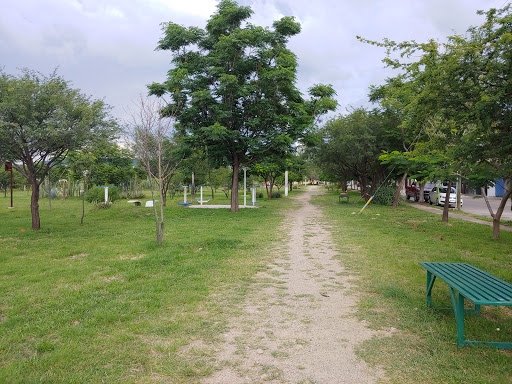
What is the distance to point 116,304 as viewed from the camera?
456 centimetres

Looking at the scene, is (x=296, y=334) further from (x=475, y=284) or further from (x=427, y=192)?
(x=427, y=192)

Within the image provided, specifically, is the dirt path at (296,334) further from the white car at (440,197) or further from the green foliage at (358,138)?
the white car at (440,197)

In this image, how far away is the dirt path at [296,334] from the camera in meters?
2.94

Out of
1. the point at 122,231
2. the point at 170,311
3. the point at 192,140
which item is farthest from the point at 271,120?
the point at 170,311

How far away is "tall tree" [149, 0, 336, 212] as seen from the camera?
49.7 feet

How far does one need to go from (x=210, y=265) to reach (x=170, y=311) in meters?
2.33

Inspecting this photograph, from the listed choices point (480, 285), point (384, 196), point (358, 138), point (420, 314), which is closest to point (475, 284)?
point (480, 285)

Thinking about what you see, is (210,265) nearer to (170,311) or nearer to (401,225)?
(170,311)

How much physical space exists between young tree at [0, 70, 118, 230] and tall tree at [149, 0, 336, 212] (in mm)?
4809

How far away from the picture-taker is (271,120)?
53.1 feet

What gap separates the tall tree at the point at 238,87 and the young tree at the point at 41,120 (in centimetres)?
481

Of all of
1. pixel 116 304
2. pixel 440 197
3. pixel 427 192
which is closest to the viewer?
pixel 116 304

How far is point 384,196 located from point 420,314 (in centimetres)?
2071

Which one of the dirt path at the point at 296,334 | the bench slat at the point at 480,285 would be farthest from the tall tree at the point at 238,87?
the bench slat at the point at 480,285
